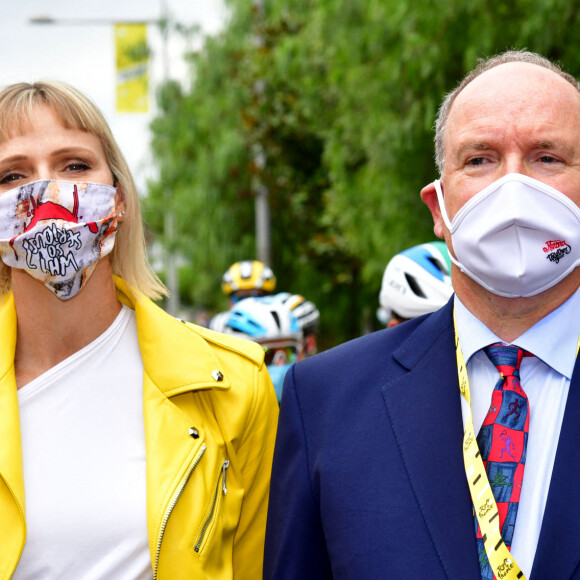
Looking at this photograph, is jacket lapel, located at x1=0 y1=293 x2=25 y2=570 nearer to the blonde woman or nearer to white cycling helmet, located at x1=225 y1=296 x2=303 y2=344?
the blonde woman

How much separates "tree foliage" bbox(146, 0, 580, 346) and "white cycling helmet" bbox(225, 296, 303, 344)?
3.41 m

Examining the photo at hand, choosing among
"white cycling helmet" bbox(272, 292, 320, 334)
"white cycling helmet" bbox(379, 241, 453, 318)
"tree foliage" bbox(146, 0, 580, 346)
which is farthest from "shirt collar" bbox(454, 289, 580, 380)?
"tree foliage" bbox(146, 0, 580, 346)

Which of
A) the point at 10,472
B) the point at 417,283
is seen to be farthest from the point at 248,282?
the point at 10,472

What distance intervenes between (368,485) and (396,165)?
794 centimetres

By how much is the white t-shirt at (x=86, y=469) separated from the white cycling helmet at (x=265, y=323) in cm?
249

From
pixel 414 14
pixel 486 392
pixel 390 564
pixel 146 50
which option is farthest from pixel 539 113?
pixel 146 50

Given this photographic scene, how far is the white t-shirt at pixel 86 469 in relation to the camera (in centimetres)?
285

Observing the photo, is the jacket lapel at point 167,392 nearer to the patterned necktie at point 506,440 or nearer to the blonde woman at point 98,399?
the blonde woman at point 98,399

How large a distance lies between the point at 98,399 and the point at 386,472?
42.5 inches

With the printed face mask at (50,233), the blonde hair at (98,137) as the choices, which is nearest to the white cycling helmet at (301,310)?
the blonde hair at (98,137)

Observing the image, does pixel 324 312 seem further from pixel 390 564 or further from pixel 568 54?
pixel 390 564

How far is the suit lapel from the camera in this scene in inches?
87.8

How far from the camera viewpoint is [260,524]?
3.30 metres

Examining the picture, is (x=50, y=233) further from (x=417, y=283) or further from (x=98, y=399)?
(x=417, y=283)
